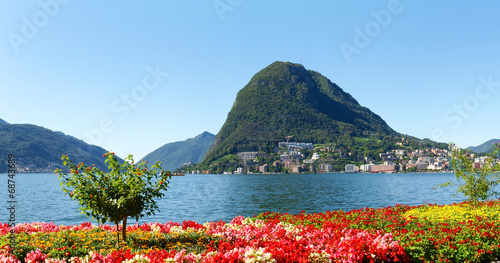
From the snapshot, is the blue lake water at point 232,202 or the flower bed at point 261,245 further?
the blue lake water at point 232,202

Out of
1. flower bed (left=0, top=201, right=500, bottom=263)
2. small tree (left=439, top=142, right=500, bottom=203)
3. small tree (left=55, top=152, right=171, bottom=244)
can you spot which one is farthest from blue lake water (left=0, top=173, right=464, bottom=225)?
small tree (left=55, top=152, right=171, bottom=244)

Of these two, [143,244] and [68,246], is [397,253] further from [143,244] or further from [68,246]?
[68,246]

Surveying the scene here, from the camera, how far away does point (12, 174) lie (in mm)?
11492

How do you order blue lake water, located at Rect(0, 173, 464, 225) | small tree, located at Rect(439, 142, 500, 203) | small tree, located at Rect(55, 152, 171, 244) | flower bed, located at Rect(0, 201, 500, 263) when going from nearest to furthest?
flower bed, located at Rect(0, 201, 500, 263) < small tree, located at Rect(55, 152, 171, 244) < small tree, located at Rect(439, 142, 500, 203) < blue lake water, located at Rect(0, 173, 464, 225)

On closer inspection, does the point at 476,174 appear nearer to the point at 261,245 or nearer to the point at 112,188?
the point at 261,245

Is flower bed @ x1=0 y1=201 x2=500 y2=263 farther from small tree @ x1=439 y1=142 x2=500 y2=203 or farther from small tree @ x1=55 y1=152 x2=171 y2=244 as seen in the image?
small tree @ x1=439 y1=142 x2=500 y2=203

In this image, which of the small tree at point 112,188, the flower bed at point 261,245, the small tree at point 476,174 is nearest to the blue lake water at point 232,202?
the flower bed at point 261,245

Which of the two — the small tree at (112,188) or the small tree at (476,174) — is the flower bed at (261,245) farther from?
the small tree at (476,174)

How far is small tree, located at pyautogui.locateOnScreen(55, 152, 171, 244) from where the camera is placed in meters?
10.8

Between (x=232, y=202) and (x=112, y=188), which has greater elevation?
(x=112, y=188)

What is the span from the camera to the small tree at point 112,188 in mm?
10797


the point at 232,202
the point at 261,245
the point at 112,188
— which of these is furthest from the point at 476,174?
the point at 232,202

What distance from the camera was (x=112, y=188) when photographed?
11.2 meters

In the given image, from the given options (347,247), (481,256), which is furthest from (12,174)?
(481,256)
